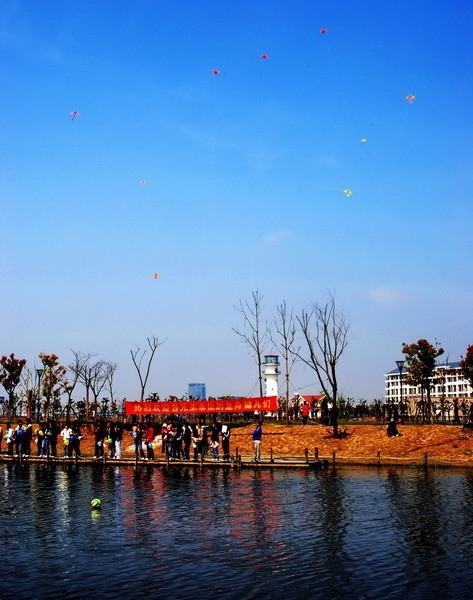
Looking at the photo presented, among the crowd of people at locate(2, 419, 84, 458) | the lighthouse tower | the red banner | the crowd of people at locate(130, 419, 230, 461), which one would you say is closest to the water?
the crowd of people at locate(130, 419, 230, 461)

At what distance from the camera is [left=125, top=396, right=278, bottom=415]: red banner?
50025 mm

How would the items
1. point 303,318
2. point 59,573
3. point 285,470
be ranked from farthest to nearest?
point 303,318
point 285,470
point 59,573

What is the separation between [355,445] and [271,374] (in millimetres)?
27336

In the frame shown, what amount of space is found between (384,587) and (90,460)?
30.2 metres

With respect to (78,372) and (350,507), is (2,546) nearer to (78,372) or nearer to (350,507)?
(350,507)

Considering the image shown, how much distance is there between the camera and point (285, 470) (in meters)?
35.5

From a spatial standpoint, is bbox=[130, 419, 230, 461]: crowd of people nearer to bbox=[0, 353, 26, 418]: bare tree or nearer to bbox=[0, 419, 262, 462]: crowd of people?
bbox=[0, 419, 262, 462]: crowd of people

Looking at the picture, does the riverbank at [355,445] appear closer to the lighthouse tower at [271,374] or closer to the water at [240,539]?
the water at [240,539]

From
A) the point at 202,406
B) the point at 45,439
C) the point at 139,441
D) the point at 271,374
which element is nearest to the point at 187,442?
the point at 139,441

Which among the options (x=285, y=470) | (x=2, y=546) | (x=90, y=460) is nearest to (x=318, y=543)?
(x=2, y=546)

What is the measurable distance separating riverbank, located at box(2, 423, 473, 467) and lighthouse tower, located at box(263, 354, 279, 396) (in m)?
18.6

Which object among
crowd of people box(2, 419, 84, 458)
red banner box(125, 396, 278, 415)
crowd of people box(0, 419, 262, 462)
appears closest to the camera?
crowd of people box(0, 419, 262, 462)

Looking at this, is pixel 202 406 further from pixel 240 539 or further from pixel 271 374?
pixel 240 539

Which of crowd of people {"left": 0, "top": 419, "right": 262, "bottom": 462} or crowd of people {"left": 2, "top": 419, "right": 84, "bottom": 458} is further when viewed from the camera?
crowd of people {"left": 2, "top": 419, "right": 84, "bottom": 458}
